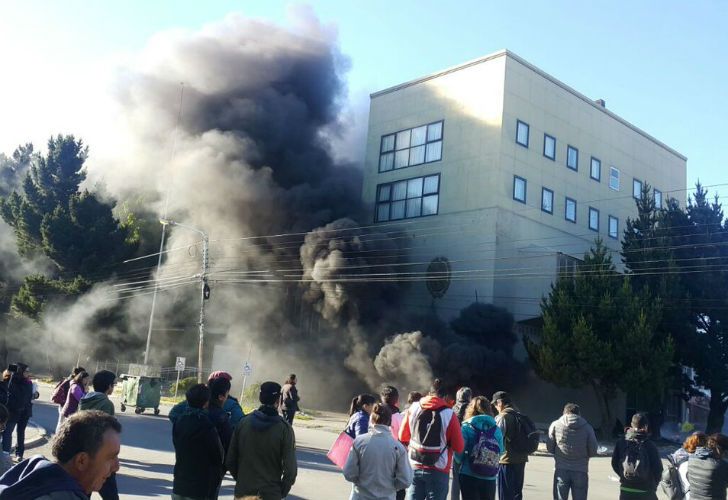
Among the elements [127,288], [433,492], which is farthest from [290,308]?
[433,492]

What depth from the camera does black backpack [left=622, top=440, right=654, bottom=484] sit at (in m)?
6.31

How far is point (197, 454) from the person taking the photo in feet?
16.0

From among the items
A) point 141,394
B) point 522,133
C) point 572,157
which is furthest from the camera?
point 572,157

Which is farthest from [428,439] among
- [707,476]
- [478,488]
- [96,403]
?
[96,403]

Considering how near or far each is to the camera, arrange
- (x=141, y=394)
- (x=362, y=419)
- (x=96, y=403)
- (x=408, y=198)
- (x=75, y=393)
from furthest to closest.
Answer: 1. (x=408, y=198)
2. (x=141, y=394)
3. (x=75, y=393)
4. (x=362, y=419)
5. (x=96, y=403)

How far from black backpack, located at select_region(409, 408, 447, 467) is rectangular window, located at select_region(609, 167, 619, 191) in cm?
3653

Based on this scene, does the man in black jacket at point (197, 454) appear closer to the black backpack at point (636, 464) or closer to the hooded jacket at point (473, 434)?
the hooded jacket at point (473, 434)

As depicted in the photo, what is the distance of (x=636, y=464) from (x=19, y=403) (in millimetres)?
8363

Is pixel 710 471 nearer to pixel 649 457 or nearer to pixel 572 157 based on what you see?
pixel 649 457

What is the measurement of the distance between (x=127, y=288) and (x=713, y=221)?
108ft

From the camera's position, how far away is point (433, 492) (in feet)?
20.5

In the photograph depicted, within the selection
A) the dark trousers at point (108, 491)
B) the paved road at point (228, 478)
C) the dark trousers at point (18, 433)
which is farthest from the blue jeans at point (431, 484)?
the dark trousers at point (18, 433)

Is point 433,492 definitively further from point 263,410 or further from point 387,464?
point 263,410

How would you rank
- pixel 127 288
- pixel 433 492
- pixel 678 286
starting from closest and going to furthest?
pixel 433 492
pixel 678 286
pixel 127 288
